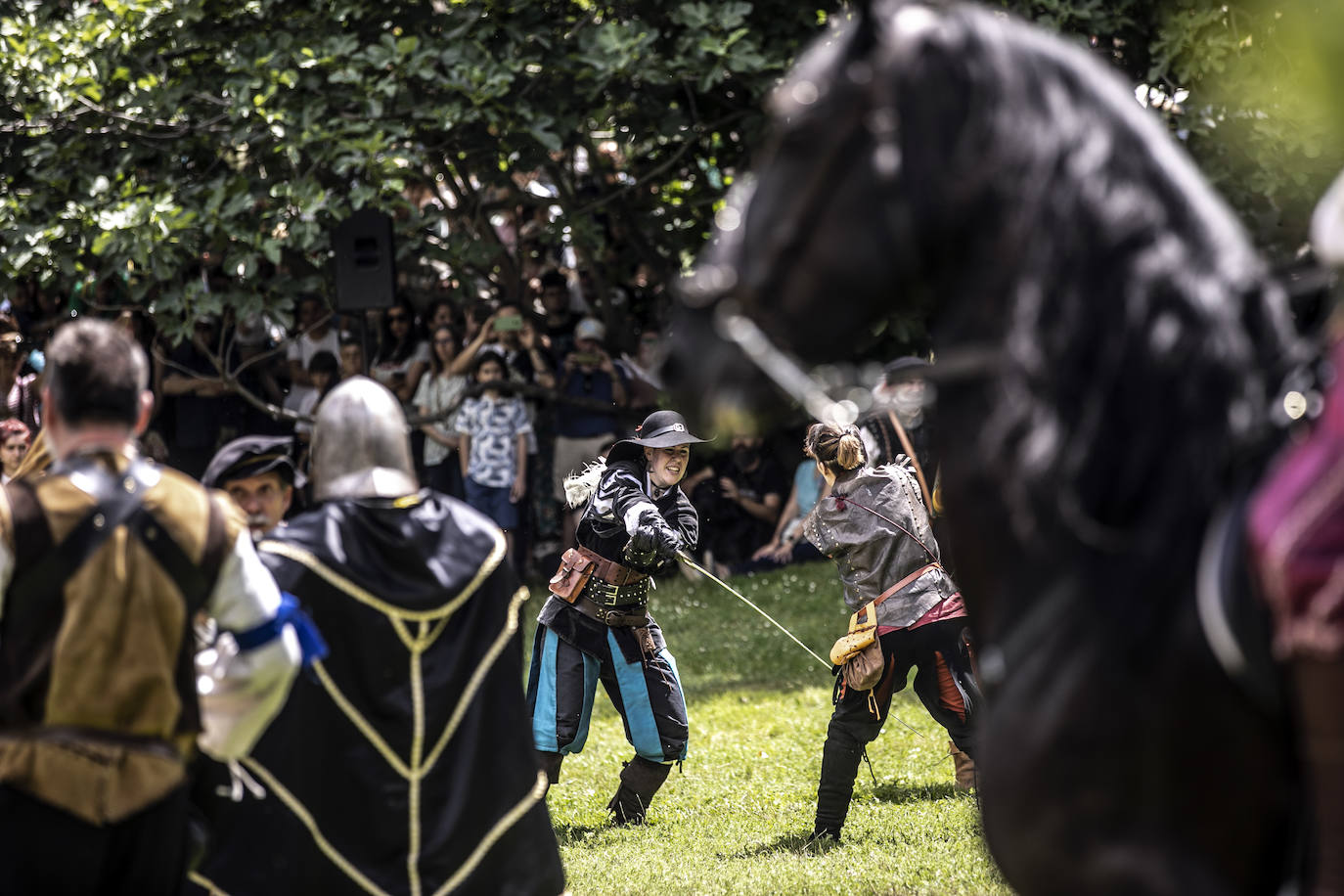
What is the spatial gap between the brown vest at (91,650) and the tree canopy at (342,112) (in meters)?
7.01

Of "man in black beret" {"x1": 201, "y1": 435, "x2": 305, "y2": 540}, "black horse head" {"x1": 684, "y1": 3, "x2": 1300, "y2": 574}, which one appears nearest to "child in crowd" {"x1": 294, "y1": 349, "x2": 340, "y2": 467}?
"man in black beret" {"x1": 201, "y1": 435, "x2": 305, "y2": 540}

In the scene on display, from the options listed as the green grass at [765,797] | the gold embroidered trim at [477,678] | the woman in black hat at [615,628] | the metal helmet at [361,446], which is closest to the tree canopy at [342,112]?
the green grass at [765,797]

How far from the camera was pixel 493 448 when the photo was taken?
12.1m

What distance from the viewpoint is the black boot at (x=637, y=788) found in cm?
707

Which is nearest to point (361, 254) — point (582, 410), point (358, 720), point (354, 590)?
point (582, 410)

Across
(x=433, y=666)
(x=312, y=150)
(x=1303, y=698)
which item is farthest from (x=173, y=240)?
(x=1303, y=698)

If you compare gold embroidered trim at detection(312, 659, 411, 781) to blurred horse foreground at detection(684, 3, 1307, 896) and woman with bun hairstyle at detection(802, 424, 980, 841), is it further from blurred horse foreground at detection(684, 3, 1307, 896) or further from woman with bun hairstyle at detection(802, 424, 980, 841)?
woman with bun hairstyle at detection(802, 424, 980, 841)

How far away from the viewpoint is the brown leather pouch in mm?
6863

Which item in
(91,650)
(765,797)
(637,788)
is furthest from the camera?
(765,797)

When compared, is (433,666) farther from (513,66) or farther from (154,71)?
(154,71)

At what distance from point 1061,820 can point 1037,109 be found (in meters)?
1.13

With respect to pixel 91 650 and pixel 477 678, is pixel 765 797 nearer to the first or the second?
pixel 477 678

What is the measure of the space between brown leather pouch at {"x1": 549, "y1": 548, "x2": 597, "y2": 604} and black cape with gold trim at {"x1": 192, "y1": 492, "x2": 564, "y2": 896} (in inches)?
93.4

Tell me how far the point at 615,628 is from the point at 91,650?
3.96 m
